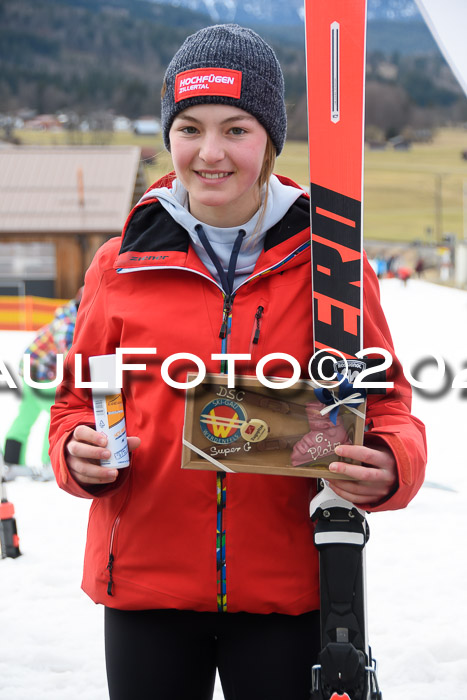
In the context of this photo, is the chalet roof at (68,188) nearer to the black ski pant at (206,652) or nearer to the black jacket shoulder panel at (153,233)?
the black jacket shoulder panel at (153,233)

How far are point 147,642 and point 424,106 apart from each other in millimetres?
126294

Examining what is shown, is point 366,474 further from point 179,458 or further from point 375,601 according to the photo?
point 375,601

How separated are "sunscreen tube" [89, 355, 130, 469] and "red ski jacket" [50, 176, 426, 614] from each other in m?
0.04

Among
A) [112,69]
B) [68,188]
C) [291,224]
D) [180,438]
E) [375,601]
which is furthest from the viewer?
[112,69]

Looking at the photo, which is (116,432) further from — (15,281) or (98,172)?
(98,172)

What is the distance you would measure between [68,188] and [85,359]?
24666 millimetres

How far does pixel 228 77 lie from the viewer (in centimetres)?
136

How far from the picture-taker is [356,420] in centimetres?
130

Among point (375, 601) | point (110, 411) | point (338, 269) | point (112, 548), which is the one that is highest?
point (338, 269)

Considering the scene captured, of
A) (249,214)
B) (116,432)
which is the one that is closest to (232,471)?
(116,432)

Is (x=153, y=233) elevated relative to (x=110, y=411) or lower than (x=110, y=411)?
elevated

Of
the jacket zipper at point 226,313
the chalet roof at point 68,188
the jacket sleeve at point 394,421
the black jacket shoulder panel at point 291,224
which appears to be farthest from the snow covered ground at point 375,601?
the chalet roof at point 68,188

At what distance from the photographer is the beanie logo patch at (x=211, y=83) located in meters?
1.35

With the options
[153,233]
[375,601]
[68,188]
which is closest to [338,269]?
[153,233]
